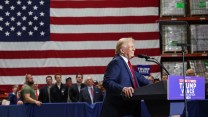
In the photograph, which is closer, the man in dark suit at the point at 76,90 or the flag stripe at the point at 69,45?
the man in dark suit at the point at 76,90

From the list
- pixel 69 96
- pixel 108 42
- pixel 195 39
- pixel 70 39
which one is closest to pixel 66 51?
pixel 70 39

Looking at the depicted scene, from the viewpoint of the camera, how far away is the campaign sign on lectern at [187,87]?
189 inches

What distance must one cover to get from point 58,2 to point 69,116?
216 inches

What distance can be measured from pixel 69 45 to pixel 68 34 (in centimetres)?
35

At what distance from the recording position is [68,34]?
50.1 feet

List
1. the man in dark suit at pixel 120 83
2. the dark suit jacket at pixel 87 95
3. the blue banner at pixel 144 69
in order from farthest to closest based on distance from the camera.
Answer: the blue banner at pixel 144 69, the dark suit jacket at pixel 87 95, the man in dark suit at pixel 120 83

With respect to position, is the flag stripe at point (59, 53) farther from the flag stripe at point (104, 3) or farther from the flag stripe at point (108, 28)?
the flag stripe at point (104, 3)

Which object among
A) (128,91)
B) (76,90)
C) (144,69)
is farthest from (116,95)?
(144,69)

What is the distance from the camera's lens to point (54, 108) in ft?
34.9

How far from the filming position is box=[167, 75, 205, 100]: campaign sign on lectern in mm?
4805

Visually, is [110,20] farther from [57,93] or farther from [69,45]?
[57,93]

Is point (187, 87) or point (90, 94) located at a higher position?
point (187, 87)

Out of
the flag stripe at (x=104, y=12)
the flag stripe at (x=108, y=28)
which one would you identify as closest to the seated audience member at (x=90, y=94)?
the flag stripe at (x=108, y=28)

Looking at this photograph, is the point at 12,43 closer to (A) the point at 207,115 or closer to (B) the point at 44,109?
(B) the point at 44,109
